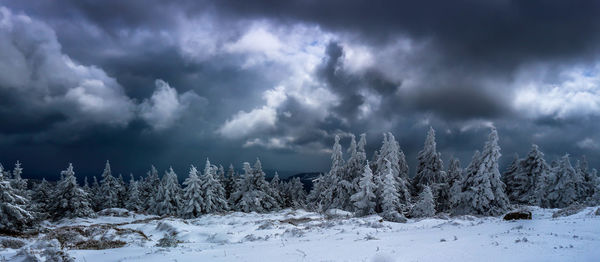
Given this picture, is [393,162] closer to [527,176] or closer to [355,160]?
[355,160]

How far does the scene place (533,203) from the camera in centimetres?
3981

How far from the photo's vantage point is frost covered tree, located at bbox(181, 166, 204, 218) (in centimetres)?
4344

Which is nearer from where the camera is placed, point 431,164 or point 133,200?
point 431,164

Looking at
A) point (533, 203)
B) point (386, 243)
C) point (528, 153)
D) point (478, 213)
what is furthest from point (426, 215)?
point (528, 153)

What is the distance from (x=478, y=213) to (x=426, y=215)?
6053 mm

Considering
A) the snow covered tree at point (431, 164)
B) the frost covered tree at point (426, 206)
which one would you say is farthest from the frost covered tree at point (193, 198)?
the snow covered tree at point (431, 164)

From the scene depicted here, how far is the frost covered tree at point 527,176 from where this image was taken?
136 ft

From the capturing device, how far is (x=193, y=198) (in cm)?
4378

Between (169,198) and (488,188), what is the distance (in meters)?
46.8

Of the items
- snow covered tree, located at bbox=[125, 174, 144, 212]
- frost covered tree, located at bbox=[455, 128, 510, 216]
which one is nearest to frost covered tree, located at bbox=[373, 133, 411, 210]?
frost covered tree, located at bbox=[455, 128, 510, 216]

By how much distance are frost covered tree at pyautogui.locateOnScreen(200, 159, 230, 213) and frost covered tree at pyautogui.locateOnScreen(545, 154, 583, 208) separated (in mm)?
45125

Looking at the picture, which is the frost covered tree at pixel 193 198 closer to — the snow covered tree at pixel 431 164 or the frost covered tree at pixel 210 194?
the frost covered tree at pixel 210 194

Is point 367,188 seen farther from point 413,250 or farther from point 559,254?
point 559,254

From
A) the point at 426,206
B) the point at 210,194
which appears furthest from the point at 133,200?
the point at 426,206
